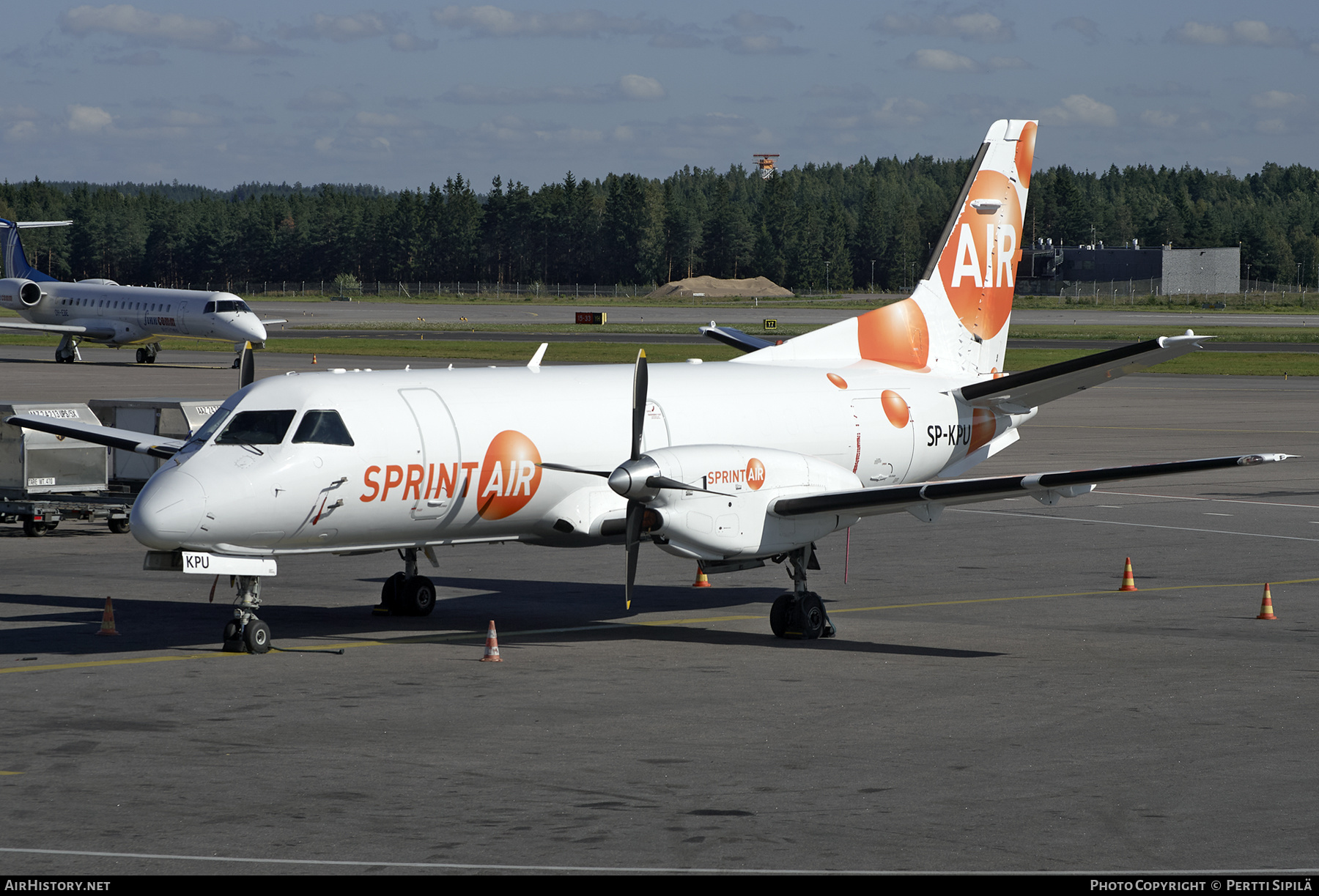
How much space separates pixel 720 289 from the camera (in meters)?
188

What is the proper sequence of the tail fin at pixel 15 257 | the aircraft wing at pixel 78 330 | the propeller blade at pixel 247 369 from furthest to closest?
the tail fin at pixel 15 257 < the aircraft wing at pixel 78 330 < the propeller blade at pixel 247 369

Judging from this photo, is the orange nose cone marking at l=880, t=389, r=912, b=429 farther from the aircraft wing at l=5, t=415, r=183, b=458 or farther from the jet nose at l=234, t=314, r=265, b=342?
the jet nose at l=234, t=314, r=265, b=342

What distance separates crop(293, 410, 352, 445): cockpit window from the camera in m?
16.9

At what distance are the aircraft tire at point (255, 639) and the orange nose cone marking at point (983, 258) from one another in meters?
12.1

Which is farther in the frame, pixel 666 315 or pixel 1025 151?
pixel 666 315

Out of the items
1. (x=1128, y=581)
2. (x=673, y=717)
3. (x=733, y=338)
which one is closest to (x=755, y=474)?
(x=673, y=717)

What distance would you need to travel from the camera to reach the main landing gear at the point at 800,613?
18078 mm

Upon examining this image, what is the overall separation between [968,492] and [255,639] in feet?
27.1

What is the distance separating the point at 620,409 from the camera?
19250 millimetres

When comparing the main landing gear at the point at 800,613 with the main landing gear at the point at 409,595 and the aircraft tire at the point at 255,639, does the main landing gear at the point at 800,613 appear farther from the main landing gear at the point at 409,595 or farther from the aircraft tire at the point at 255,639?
the aircraft tire at the point at 255,639

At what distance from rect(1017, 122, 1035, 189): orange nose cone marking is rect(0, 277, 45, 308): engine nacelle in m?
61.1

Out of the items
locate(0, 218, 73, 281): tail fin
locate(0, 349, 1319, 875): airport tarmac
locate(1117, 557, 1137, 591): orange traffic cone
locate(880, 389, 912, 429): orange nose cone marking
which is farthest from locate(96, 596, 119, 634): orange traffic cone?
locate(0, 218, 73, 281): tail fin

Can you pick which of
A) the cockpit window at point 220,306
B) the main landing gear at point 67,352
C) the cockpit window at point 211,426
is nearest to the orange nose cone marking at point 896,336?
the cockpit window at point 211,426

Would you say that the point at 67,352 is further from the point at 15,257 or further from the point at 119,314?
the point at 15,257
